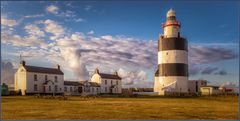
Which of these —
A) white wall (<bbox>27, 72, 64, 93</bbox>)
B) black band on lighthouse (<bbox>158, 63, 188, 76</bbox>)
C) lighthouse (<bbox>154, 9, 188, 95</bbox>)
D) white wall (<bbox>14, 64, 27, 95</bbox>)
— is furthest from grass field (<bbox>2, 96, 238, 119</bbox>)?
white wall (<bbox>27, 72, 64, 93</bbox>)

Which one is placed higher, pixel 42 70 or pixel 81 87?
pixel 42 70

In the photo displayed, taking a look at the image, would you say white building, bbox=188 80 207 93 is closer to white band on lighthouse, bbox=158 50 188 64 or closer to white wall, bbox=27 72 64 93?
white band on lighthouse, bbox=158 50 188 64

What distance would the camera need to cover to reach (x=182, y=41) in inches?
1859

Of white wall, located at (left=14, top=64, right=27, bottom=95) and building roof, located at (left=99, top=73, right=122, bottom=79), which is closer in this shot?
white wall, located at (left=14, top=64, right=27, bottom=95)

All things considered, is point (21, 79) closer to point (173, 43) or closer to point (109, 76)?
point (109, 76)

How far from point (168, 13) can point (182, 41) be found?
4225mm

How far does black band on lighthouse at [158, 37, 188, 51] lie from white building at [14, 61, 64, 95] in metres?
17.1

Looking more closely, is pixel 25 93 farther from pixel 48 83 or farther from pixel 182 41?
pixel 182 41

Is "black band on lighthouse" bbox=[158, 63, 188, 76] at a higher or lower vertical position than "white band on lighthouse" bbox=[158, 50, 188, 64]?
lower

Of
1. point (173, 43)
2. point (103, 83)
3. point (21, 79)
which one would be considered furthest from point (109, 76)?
point (173, 43)

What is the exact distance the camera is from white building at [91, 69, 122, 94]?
63.2m

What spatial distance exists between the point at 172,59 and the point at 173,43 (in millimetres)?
2190

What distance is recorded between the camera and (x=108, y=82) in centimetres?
6512

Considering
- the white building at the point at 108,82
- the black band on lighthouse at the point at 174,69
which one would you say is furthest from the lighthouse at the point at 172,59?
the white building at the point at 108,82
